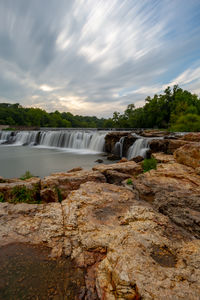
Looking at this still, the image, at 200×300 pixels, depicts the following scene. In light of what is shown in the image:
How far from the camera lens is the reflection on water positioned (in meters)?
1.48

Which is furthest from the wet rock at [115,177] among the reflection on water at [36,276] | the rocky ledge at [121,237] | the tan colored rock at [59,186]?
the reflection on water at [36,276]

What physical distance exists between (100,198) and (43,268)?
5.74 feet

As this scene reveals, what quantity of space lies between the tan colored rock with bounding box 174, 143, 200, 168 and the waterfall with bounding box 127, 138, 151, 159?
7.02 m

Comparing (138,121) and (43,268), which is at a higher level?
(138,121)

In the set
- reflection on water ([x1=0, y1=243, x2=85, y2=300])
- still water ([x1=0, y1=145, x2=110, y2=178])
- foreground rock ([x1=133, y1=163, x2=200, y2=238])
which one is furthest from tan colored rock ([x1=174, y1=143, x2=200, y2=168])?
still water ([x1=0, y1=145, x2=110, y2=178])

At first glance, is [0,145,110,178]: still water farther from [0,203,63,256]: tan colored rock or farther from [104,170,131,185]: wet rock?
[0,203,63,256]: tan colored rock

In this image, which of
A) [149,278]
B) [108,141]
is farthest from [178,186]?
[108,141]

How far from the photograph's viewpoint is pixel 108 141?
18.3 m

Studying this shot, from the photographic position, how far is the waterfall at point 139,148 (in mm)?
13479

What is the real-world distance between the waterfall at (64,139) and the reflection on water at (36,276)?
17.1 m

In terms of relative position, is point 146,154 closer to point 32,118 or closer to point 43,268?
point 43,268

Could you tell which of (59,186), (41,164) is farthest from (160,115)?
(59,186)

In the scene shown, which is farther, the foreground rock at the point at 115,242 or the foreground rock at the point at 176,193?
the foreground rock at the point at 176,193

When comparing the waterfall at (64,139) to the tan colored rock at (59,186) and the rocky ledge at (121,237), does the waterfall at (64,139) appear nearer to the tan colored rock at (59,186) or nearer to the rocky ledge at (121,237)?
the tan colored rock at (59,186)
